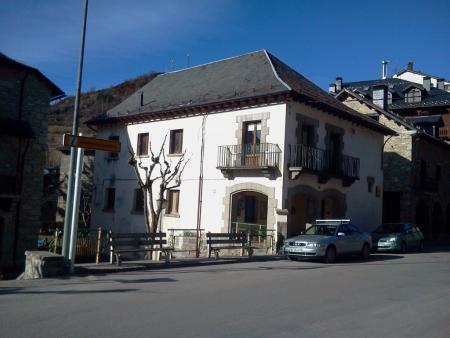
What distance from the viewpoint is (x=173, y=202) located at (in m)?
24.5

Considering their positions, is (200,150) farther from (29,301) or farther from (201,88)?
(29,301)

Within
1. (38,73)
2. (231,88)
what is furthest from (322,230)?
(38,73)

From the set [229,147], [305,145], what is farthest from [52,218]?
[305,145]

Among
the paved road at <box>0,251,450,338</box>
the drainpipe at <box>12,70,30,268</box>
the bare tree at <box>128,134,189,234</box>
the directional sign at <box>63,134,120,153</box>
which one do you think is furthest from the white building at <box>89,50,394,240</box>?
the directional sign at <box>63,134,120,153</box>

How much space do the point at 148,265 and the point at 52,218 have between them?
72.3 feet

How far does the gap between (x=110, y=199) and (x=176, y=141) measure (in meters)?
6.19

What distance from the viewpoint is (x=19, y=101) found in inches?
745

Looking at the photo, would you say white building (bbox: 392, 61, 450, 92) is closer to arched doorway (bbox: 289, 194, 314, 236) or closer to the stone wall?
arched doorway (bbox: 289, 194, 314, 236)

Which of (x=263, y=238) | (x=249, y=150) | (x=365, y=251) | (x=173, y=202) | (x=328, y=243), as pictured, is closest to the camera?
(x=328, y=243)

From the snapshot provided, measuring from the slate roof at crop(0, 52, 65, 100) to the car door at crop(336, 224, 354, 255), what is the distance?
42.7ft

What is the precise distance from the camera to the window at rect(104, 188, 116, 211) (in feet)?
91.5

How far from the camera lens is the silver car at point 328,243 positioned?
16.2m

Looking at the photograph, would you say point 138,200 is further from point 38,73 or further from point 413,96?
point 413,96

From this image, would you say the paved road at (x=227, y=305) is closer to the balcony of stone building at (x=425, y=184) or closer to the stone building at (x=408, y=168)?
the stone building at (x=408, y=168)
